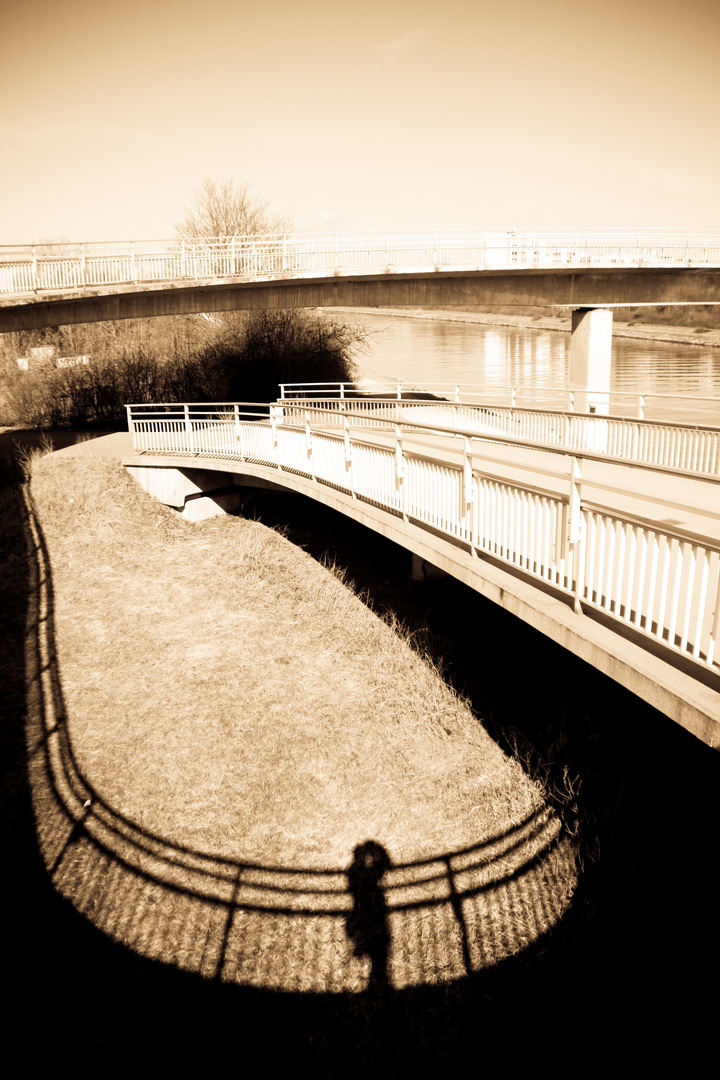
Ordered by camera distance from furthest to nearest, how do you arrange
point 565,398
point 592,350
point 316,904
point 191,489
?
point 592,350
point 191,489
point 565,398
point 316,904

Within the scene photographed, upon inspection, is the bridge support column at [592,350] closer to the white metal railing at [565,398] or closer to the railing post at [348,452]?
the white metal railing at [565,398]

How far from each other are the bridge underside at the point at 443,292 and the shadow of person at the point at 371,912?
1945cm

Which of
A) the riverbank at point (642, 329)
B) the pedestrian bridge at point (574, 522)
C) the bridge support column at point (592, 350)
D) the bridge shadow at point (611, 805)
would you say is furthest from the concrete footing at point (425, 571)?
the riverbank at point (642, 329)

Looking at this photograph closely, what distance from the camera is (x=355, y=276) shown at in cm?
2325

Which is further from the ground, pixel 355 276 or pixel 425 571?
pixel 355 276

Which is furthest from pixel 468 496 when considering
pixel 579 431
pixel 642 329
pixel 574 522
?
pixel 642 329

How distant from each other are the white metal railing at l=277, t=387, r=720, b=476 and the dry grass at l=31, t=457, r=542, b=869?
379cm

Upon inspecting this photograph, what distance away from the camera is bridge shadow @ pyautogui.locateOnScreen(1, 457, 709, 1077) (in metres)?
5.66

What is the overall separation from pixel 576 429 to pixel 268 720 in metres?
8.60

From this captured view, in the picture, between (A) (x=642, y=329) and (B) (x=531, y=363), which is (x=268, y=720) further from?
(A) (x=642, y=329)

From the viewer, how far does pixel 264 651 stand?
1210 centimetres

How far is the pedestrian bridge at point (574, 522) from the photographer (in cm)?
425

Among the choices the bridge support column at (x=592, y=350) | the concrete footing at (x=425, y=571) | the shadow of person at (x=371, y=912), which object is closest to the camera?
the shadow of person at (x=371, y=912)

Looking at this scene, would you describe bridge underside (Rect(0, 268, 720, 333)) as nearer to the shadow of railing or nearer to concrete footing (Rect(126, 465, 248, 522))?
concrete footing (Rect(126, 465, 248, 522))
